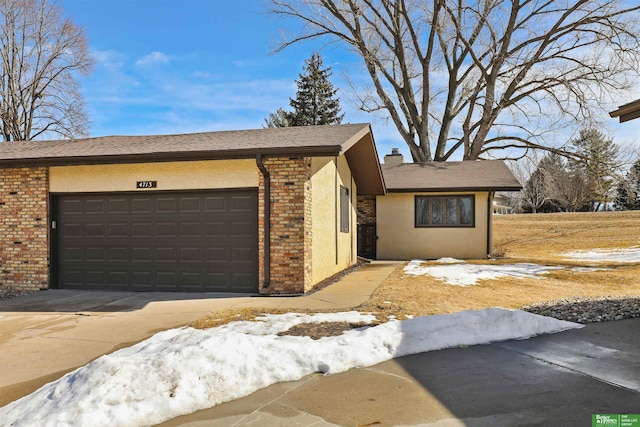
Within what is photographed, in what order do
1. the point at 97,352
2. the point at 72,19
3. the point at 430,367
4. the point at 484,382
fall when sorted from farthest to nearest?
the point at 72,19
the point at 97,352
the point at 430,367
the point at 484,382

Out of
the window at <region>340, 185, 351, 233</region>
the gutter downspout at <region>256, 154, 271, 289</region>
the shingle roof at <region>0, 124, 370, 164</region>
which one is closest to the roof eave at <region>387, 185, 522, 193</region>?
the window at <region>340, 185, 351, 233</region>

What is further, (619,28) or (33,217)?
(619,28)

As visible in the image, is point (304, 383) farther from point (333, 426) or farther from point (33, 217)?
point (33, 217)

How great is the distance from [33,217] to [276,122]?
29.4m

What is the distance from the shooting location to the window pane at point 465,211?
16797 millimetres

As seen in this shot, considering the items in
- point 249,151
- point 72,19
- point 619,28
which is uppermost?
point 72,19

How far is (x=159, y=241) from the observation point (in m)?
9.52

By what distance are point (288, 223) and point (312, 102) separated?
30605mm

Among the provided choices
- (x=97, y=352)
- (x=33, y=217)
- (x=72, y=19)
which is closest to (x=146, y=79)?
(x=72, y=19)

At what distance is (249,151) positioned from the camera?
851 cm

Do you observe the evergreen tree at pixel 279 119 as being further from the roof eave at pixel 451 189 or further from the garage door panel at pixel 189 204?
the garage door panel at pixel 189 204

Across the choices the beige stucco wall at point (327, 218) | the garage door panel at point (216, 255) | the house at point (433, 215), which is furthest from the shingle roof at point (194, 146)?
the house at point (433, 215)

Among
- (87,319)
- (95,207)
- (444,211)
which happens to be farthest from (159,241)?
(444,211)

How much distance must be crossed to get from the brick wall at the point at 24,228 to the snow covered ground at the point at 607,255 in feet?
61.1
